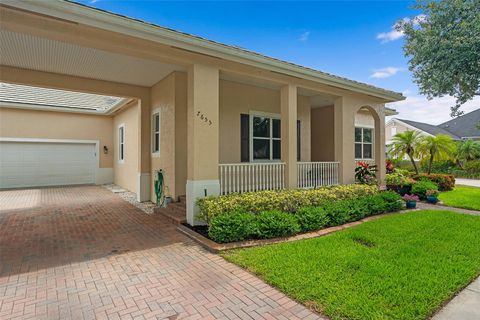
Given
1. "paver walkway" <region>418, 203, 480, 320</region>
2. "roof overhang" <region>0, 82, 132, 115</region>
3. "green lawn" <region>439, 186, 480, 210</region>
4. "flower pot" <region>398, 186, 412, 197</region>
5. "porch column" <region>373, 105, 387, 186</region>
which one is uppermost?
"roof overhang" <region>0, 82, 132, 115</region>

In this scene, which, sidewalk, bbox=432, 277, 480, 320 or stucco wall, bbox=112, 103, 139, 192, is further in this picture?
Result: stucco wall, bbox=112, 103, 139, 192

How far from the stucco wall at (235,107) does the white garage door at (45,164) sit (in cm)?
1081

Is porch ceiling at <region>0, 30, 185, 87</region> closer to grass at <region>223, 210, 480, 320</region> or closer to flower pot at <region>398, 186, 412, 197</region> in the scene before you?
grass at <region>223, 210, 480, 320</region>

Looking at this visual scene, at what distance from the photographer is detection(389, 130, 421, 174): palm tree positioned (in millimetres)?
15359

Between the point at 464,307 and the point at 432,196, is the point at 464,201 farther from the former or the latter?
the point at 464,307

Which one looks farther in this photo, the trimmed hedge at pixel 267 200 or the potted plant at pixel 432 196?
the potted plant at pixel 432 196

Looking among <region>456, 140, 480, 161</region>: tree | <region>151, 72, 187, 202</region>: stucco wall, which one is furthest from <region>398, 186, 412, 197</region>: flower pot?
<region>456, 140, 480, 161</region>: tree

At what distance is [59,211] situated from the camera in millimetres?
8570

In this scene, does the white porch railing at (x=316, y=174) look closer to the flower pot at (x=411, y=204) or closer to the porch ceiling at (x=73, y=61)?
the flower pot at (x=411, y=204)

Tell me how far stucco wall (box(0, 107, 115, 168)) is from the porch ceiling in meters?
8.01

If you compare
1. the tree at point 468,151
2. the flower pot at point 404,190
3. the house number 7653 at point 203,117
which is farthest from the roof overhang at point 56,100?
the tree at point 468,151

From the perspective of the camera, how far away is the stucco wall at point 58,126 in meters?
13.6

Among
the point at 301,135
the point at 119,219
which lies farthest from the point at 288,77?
the point at 119,219

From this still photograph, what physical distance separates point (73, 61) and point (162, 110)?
2840mm
